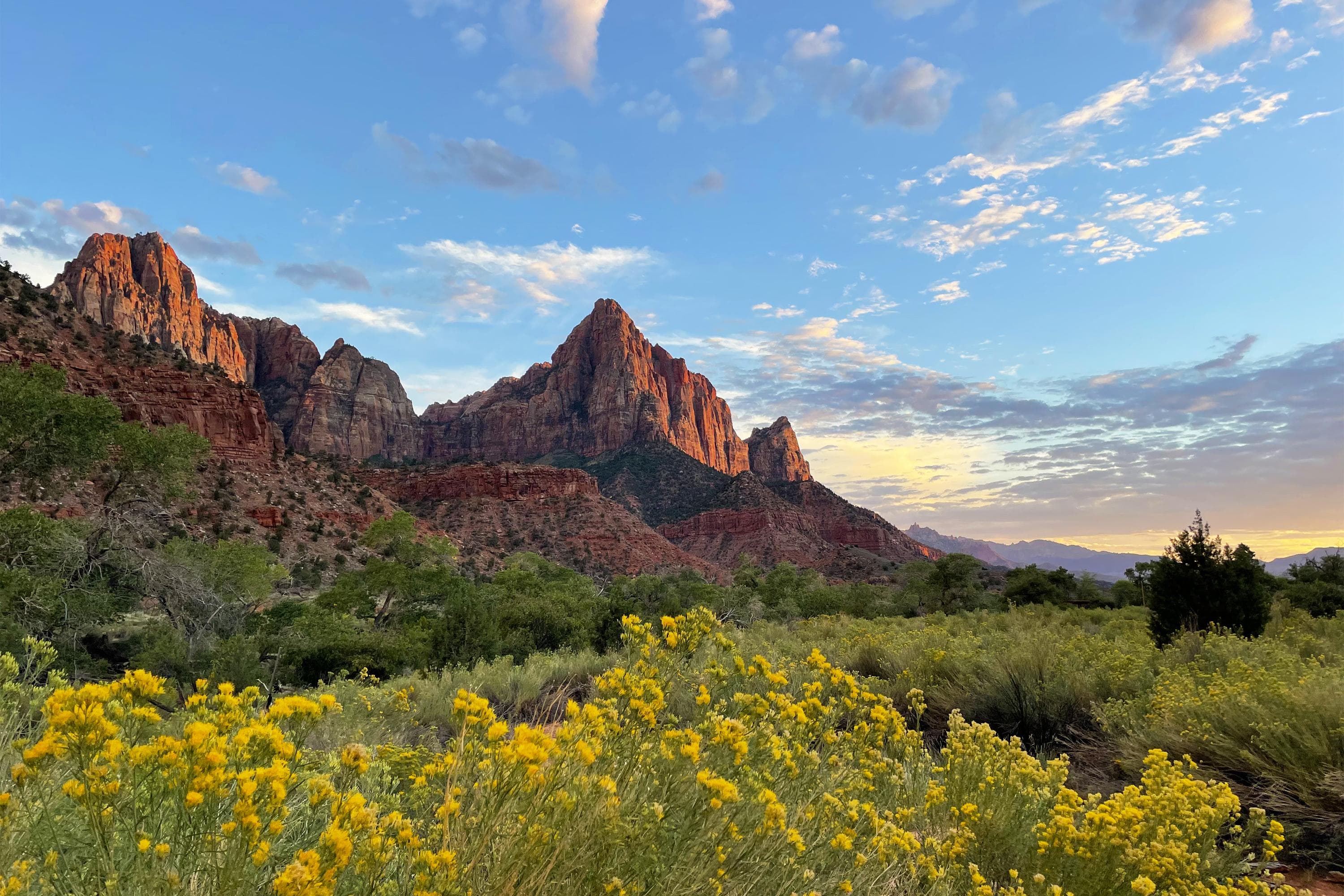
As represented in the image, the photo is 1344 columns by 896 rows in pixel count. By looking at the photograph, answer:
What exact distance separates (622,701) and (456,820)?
112 cm

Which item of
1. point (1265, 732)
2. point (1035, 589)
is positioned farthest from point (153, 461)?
point (1035, 589)

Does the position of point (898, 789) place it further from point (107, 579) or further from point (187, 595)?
point (107, 579)

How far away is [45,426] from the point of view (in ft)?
59.9

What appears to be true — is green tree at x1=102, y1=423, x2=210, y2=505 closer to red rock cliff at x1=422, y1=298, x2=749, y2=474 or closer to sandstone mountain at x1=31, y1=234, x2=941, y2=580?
sandstone mountain at x1=31, y1=234, x2=941, y2=580

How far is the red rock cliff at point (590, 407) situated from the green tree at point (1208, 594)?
11563 centimetres

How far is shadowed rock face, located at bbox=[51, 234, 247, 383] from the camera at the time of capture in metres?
101

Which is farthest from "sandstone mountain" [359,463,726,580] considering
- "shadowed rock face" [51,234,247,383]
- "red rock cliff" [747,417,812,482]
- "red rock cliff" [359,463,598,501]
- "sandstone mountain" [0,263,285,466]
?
"red rock cliff" [747,417,812,482]

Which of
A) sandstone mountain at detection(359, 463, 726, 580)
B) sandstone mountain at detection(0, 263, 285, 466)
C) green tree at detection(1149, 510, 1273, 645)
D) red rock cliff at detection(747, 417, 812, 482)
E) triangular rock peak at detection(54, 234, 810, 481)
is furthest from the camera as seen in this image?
→ red rock cliff at detection(747, 417, 812, 482)

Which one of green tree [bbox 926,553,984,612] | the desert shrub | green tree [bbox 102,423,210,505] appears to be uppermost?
green tree [bbox 102,423,210,505]

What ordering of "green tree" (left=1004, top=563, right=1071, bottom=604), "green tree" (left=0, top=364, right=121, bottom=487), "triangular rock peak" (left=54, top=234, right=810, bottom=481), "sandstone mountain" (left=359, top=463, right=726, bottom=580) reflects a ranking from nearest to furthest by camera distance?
"green tree" (left=0, top=364, right=121, bottom=487), "green tree" (left=1004, top=563, right=1071, bottom=604), "sandstone mountain" (left=359, top=463, right=726, bottom=580), "triangular rock peak" (left=54, top=234, right=810, bottom=481)

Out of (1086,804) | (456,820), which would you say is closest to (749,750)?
(456,820)

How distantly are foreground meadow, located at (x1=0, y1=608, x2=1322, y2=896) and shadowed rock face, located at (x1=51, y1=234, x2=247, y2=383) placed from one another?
11924 cm

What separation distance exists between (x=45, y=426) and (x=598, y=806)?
80.0ft

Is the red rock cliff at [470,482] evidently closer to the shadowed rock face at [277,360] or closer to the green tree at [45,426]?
the green tree at [45,426]
